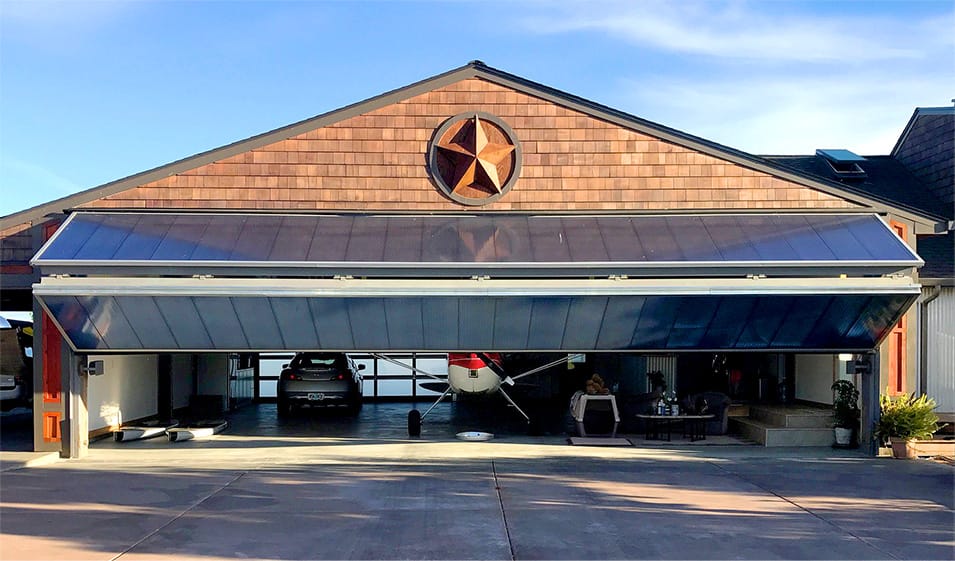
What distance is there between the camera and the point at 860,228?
14328 millimetres

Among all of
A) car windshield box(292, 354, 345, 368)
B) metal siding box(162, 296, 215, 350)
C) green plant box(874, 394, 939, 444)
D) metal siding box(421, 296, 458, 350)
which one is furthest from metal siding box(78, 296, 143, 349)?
green plant box(874, 394, 939, 444)

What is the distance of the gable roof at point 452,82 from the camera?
14.2 m

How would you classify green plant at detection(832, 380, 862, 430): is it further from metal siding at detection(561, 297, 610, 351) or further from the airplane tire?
the airplane tire

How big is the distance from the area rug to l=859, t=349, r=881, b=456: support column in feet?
13.2

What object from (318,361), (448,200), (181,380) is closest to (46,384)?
(181,380)

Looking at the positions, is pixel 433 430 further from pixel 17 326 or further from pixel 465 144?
pixel 17 326

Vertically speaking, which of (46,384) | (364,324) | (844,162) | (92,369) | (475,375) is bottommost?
(475,375)

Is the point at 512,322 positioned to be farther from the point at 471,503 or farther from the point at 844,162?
the point at 844,162

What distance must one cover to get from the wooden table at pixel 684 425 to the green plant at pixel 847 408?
2.20 meters

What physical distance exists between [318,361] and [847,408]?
1106cm

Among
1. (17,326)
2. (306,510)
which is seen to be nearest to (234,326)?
(306,510)

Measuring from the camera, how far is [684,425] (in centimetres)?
1628

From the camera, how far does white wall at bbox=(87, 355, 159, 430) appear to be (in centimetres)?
1559

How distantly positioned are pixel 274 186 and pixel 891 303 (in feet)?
34.4
